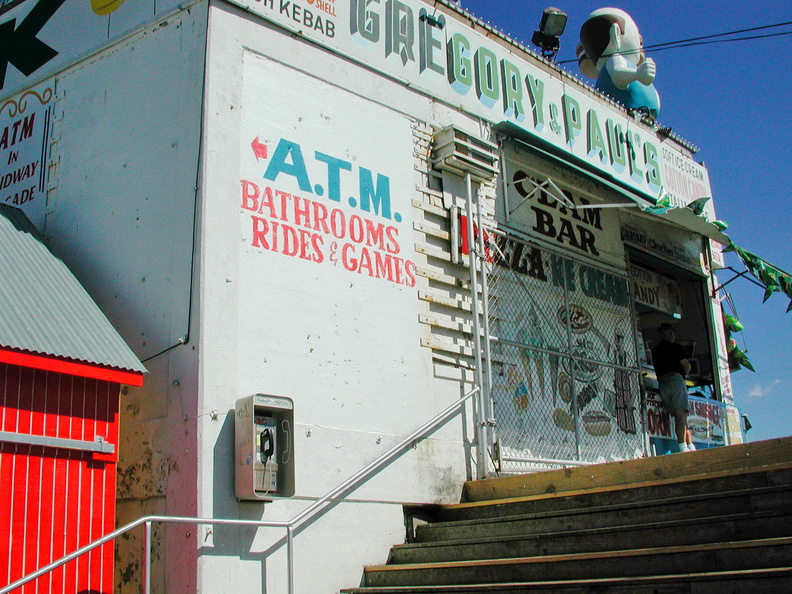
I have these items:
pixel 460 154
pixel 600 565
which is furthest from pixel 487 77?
pixel 600 565

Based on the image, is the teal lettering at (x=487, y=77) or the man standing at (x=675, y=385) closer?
the teal lettering at (x=487, y=77)

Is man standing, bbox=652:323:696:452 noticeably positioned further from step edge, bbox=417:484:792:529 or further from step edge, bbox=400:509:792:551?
step edge, bbox=400:509:792:551

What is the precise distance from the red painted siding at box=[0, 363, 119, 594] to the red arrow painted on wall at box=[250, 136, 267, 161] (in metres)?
2.50

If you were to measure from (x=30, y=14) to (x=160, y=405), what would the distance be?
5412 mm

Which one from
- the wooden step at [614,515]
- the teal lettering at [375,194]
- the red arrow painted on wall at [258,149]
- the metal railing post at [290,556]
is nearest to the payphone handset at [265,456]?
the metal railing post at [290,556]

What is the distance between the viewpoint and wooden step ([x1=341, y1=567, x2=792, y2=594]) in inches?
200

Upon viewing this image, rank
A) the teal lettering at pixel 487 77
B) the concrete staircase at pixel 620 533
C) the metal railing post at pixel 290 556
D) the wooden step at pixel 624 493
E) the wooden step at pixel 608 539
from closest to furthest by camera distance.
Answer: the concrete staircase at pixel 620 533 → the wooden step at pixel 608 539 → the wooden step at pixel 624 493 → the metal railing post at pixel 290 556 → the teal lettering at pixel 487 77

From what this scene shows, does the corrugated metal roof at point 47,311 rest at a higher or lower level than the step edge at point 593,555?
higher

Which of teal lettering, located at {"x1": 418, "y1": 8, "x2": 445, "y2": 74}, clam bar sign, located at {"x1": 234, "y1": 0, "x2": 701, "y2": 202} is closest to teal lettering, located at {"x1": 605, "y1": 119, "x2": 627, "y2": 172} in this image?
clam bar sign, located at {"x1": 234, "y1": 0, "x2": 701, "y2": 202}

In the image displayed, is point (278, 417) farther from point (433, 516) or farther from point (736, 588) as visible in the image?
point (736, 588)

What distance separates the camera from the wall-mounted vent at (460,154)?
9781 millimetres

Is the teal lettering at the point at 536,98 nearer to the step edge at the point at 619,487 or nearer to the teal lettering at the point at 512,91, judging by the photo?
the teal lettering at the point at 512,91

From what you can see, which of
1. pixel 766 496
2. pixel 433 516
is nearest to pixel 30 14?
pixel 433 516

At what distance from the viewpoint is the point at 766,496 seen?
603cm
